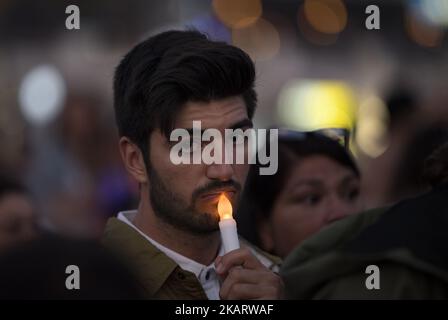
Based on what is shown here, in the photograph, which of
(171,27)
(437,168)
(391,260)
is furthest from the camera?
(171,27)

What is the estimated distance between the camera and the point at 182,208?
7.97 ft

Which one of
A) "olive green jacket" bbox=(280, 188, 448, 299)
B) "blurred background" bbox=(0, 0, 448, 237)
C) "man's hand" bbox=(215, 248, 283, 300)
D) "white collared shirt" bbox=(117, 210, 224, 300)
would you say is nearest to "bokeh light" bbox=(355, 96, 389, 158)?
"blurred background" bbox=(0, 0, 448, 237)

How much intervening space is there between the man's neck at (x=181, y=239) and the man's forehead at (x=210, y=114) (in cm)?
28

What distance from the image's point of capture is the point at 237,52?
2465 millimetres

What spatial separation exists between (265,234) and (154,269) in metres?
0.73

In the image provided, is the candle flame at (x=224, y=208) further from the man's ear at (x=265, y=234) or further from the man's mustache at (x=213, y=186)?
the man's ear at (x=265, y=234)

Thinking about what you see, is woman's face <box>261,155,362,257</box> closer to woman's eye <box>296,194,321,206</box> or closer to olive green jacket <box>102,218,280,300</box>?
woman's eye <box>296,194,321,206</box>

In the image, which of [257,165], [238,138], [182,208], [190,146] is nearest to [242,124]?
[238,138]

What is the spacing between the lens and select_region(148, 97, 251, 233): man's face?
7.79ft

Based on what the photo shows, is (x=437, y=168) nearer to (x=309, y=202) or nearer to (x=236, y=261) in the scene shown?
(x=236, y=261)

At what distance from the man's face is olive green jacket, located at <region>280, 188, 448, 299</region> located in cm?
47

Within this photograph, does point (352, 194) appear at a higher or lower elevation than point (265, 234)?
higher
